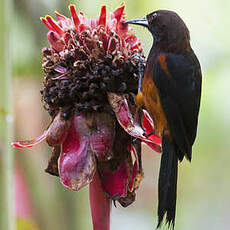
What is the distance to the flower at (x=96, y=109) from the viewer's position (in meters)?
1.53

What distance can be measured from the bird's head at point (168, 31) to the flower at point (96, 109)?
0.60 feet

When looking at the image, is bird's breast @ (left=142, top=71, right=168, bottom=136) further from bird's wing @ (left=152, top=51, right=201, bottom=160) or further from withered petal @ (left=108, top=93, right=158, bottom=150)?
withered petal @ (left=108, top=93, right=158, bottom=150)

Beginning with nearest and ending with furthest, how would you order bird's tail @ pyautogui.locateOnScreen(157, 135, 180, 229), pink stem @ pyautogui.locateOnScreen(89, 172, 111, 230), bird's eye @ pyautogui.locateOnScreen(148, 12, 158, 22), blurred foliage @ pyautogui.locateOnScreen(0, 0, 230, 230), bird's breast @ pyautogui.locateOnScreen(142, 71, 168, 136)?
pink stem @ pyautogui.locateOnScreen(89, 172, 111, 230)
bird's tail @ pyautogui.locateOnScreen(157, 135, 180, 229)
bird's breast @ pyautogui.locateOnScreen(142, 71, 168, 136)
bird's eye @ pyautogui.locateOnScreen(148, 12, 158, 22)
blurred foliage @ pyautogui.locateOnScreen(0, 0, 230, 230)

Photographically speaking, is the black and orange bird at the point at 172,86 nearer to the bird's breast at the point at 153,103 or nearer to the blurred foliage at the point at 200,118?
the bird's breast at the point at 153,103

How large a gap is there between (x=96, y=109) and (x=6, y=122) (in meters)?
0.29

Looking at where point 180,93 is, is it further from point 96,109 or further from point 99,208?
point 99,208

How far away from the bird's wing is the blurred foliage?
0.78m

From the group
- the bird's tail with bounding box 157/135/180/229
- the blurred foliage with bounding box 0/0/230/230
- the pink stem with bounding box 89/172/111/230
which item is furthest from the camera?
the blurred foliage with bounding box 0/0/230/230

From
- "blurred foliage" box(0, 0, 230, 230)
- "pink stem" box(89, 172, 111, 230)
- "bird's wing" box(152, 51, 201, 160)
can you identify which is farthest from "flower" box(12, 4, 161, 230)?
"blurred foliage" box(0, 0, 230, 230)

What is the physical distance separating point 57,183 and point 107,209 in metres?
0.83

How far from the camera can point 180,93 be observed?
1.85m

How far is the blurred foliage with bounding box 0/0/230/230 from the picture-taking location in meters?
2.56

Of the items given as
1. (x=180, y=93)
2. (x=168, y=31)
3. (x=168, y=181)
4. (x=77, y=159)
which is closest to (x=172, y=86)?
Answer: (x=180, y=93)

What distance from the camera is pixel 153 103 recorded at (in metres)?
1.87
